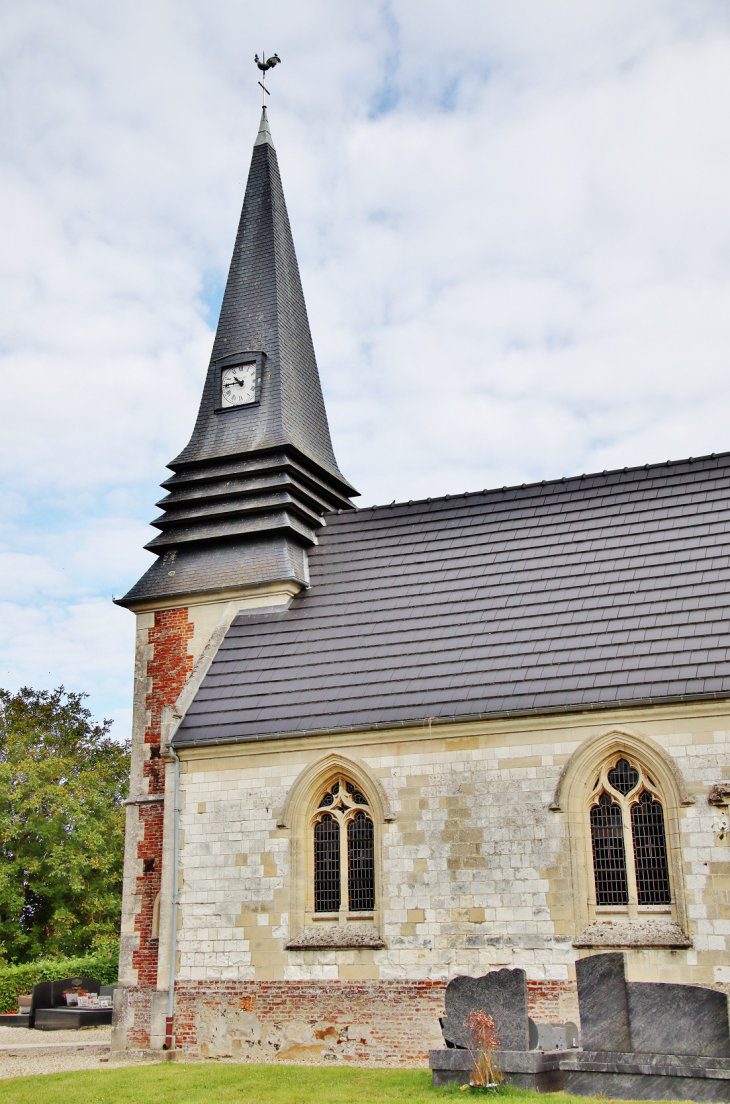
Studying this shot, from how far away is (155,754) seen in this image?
18297mm

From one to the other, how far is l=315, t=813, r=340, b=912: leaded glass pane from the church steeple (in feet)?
14.8

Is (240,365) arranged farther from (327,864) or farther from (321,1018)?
(321,1018)

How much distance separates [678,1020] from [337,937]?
607cm

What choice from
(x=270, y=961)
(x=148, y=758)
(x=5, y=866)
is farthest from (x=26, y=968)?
(x=270, y=961)

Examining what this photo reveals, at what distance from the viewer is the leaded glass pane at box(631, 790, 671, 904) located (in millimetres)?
13586

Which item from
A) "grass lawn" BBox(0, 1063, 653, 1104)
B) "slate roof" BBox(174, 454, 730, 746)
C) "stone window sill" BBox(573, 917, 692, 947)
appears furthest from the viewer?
"slate roof" BBox(174, 454, 730, 746)

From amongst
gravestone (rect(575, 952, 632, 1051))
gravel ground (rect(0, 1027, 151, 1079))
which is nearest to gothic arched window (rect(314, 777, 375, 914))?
gravel ground (rect(0, 1027, 151, 1079))

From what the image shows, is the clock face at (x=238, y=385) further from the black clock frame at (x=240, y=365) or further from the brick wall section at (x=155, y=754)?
the brick wall section at (x=155, y=754)

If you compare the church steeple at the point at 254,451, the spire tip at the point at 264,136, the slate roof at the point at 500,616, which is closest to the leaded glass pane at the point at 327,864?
the slate roof at the point at 500,616

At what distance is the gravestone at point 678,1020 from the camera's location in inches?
381

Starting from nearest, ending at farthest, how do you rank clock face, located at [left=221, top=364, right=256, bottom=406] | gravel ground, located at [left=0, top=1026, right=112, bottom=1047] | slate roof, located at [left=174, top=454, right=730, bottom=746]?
slate roof, located at [left=174, top=454, right=730, bottom=746]
gravel ground, located at [left=0, top=1026, right=112, bottom=1047]
clock face, located at [left=221, top=364, right=256, bottom=406]

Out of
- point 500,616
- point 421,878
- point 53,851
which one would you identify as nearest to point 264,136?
point 500,616

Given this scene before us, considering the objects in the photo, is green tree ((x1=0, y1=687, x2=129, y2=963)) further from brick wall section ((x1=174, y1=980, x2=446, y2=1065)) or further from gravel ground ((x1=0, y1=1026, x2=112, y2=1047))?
brick wall section ((x1=174, y1=980, x2=446, y2=1065))

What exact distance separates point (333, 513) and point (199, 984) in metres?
8.62
